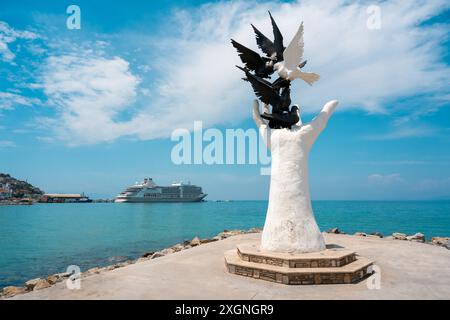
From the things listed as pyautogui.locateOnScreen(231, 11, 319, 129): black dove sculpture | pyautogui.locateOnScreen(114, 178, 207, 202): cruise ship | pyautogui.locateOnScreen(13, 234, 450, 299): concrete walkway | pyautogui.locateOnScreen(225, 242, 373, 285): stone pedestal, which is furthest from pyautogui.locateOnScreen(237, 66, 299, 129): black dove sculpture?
pyautogui.locateOnScreen(114, 178, 207, 202): cruise ship

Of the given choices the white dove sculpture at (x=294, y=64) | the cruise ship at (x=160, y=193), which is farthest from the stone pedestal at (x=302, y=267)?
the cruise ship at (x=160, y=193)

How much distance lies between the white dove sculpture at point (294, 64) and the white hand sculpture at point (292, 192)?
0.93 metres

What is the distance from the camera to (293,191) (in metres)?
7.95

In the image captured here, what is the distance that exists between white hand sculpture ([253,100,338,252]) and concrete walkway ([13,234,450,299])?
53.0 inches

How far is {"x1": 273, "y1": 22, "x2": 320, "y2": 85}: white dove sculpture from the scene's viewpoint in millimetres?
8414

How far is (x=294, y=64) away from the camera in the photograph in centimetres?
865

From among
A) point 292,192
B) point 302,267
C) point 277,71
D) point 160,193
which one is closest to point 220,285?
point 302,267

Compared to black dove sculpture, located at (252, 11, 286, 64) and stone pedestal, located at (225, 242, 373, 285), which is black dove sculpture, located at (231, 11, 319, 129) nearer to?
black dove sculpture, located at (252, 11, 286, 64)

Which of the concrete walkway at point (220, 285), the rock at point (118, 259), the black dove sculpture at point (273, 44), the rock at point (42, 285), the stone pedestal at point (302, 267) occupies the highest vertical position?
the black dove sculpture at point (273, 44)

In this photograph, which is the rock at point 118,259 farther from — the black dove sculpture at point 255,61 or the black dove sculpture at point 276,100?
the black dove sculpture at point 255,61

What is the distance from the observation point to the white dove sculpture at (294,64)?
8.41m
